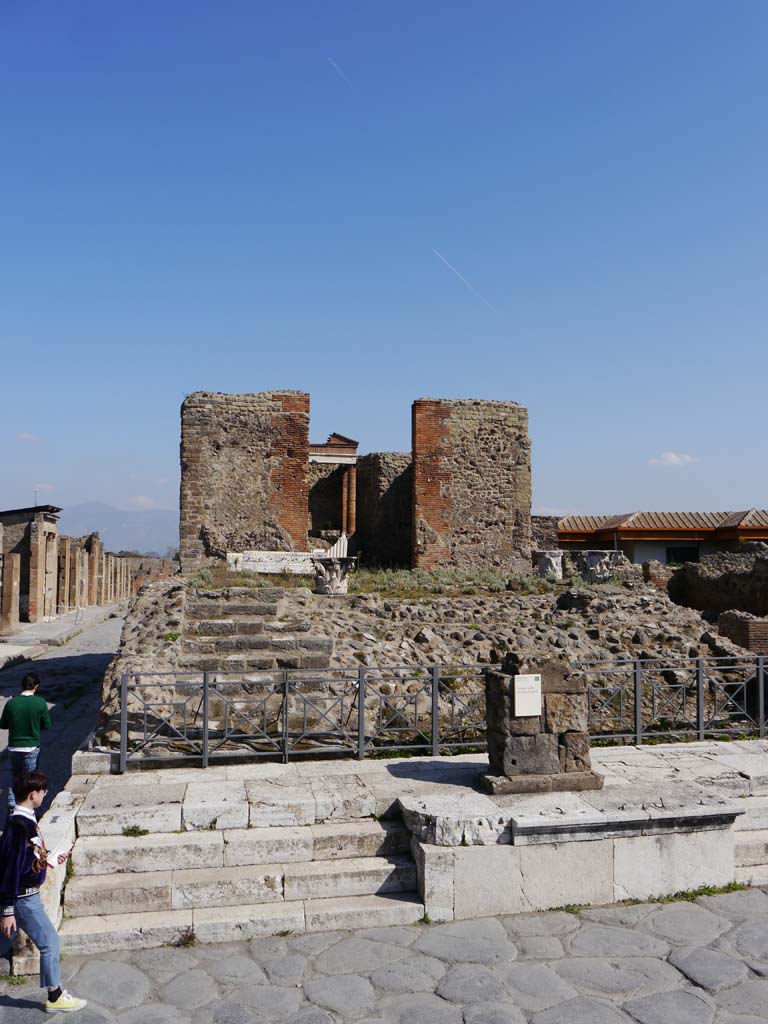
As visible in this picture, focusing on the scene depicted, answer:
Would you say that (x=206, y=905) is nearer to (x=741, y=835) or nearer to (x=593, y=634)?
(x=741, y=835)

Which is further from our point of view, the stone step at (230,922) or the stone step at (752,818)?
the stone step at (752,818)

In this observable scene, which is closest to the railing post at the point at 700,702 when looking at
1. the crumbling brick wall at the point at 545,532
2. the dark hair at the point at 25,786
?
the dark hair at the point at 25,786

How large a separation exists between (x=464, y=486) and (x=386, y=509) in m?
3.17

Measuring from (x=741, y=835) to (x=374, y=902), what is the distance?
10.2 ft

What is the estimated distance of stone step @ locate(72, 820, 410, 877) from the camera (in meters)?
5.80

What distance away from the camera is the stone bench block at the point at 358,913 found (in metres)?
5.50

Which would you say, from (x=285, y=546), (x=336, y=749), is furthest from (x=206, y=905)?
(x=285, y=546)

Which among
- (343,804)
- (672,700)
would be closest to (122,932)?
(343,804)

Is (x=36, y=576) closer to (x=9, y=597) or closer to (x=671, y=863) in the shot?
(x=9, y=597)

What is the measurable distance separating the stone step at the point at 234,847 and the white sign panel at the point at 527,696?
1.30 meters

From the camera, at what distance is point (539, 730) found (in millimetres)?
6691

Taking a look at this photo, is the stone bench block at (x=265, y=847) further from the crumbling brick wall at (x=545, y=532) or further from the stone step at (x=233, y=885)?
the crumbling brick wall at (x=545, y=532)

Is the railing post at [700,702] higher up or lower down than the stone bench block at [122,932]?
higher up

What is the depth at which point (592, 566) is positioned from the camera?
16219 millimetres
